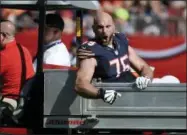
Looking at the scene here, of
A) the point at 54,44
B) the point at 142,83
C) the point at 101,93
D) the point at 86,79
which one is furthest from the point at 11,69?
the point at 142,83

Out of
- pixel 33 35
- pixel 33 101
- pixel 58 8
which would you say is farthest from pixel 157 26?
pixel 33 101

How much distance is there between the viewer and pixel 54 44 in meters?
8.17

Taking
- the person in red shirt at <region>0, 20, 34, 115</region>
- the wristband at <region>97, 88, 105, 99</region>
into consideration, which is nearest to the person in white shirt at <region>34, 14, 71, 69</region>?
the person in red shirt at <region>0, 20, 34, 115</region>

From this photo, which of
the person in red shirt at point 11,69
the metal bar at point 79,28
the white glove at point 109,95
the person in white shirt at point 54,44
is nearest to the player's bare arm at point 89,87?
the white glove at point 109,95

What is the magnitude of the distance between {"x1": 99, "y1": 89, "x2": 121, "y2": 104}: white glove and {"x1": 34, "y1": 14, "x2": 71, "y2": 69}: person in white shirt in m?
1.99

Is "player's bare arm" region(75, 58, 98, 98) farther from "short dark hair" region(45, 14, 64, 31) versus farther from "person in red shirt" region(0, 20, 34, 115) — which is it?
"short dark hair" region(45, 14, 64, 31)

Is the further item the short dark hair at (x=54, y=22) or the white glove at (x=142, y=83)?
the short dark hair at (x=54, y=22)

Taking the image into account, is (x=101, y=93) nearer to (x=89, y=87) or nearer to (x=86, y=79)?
(x=89, y=87)

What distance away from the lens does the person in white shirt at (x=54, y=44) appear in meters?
7.98

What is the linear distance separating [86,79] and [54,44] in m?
2.01

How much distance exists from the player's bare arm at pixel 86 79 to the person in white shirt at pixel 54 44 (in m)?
1.58

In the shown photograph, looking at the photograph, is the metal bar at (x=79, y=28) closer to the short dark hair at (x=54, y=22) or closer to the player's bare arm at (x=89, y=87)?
the short dark hair at (x=54, y=22)

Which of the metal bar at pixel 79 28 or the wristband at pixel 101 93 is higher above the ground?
the metal bar at pixel 79 28

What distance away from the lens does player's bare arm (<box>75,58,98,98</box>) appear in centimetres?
609
